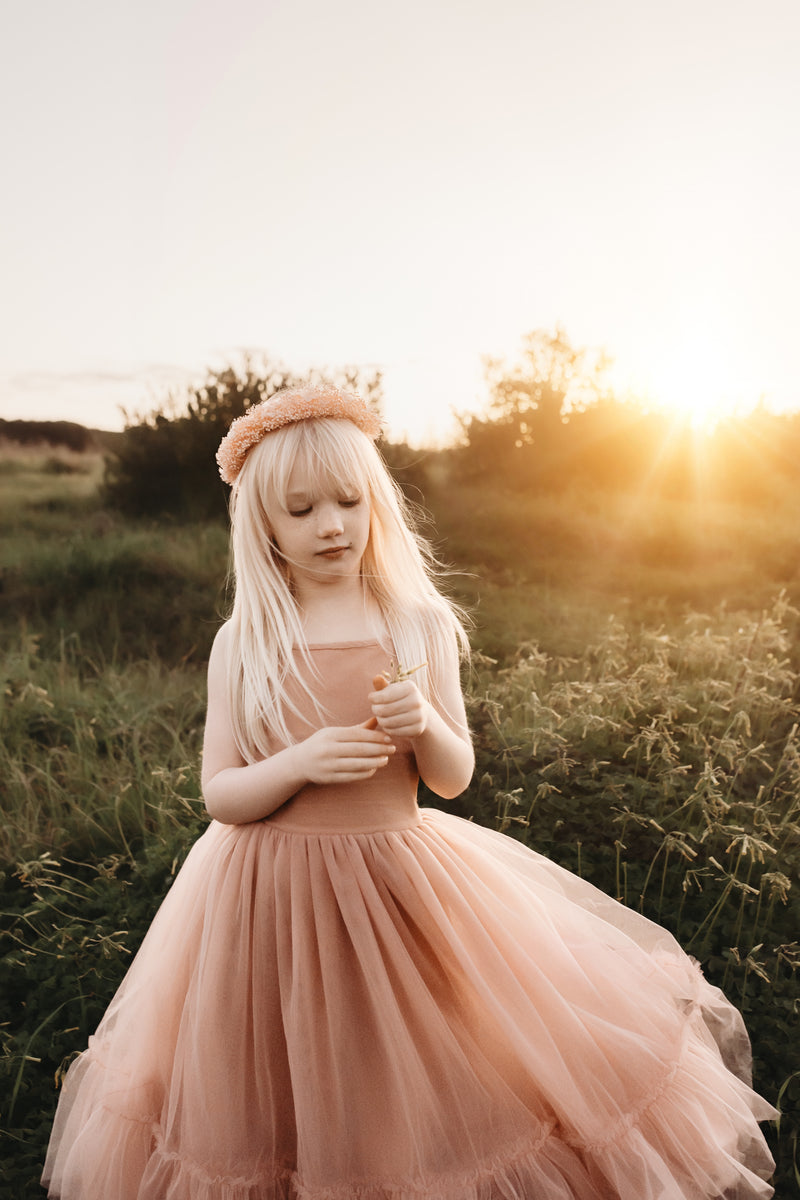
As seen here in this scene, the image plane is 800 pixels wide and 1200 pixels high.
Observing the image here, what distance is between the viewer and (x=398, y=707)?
1.88 m

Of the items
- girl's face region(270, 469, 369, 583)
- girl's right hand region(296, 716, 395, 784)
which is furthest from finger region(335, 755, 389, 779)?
girl's face region(270, 469, 369, 583)

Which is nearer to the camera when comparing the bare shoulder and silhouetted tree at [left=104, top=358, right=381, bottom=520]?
the bare shoulder

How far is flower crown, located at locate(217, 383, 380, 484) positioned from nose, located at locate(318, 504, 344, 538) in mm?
249

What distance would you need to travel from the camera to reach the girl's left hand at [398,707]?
1.87 meters

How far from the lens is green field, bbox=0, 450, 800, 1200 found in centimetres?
301

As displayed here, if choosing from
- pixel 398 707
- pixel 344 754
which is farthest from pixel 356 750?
pixel 398 707

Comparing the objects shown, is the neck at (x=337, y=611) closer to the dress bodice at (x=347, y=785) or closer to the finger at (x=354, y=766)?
the dress bodice at (x=347, y=785)

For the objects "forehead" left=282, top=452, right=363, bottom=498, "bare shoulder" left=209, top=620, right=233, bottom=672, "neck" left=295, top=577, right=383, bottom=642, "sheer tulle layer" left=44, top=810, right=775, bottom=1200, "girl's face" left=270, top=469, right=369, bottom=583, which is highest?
"forehead" left=282, top=452, right=363, bottom=498

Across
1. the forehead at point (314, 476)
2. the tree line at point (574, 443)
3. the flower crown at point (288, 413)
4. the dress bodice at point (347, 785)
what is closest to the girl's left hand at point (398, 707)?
the dress bodice at point (347, 785)

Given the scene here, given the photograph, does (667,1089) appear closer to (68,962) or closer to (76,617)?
(68,962)

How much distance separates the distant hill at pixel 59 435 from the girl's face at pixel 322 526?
15.9 feet

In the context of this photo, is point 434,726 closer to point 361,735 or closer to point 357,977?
point 361,735

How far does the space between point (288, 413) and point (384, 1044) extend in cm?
147

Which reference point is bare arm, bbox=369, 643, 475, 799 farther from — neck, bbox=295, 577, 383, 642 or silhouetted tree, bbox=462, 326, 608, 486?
silhouetted tree, bbox=462, 326, 608, 486
